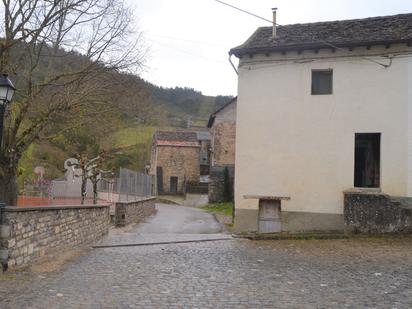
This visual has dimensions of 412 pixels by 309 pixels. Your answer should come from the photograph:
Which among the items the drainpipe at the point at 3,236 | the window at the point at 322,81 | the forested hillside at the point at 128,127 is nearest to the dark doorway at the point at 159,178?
the forested hillside at the point at 128,127

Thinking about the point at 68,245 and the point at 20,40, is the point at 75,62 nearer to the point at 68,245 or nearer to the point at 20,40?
the point at 20,40

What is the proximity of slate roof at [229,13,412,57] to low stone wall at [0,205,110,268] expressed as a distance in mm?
8290

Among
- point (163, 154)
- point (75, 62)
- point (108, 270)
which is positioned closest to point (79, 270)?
point (108, 270)

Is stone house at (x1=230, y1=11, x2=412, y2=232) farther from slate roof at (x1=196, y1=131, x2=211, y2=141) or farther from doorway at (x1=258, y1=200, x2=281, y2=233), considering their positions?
slate roof at (x1=196, y1=131, x2=211, y2=141)

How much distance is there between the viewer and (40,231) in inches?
419

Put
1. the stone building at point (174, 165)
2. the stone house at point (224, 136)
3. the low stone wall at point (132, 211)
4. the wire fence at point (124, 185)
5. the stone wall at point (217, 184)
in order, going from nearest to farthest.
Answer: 1. the low stone wall at point (132, 211)
2. the wire fence at point (124, 185)
3. the stone wall at point (217, 184)
4. the stone house at point (224, 136)
5. the stone building at point (174, 165)

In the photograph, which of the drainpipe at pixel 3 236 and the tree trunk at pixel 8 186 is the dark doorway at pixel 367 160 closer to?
the tree trunk at pixel 8 186

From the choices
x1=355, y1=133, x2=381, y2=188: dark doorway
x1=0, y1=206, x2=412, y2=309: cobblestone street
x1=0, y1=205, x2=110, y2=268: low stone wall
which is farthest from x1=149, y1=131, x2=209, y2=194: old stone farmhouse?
x1=0, y1=206, x2=412, y2=309: cobblestone street

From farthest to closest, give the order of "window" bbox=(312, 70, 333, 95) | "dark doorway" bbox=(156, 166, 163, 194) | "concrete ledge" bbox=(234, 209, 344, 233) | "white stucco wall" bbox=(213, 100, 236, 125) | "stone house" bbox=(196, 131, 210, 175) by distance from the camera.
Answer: "stone house" bbox=(196, 131, 210, 175)
"dark doorway" bbox=(156, 166, 163, 194)
"white stucco wall" bbox=(213, 100, 236, 125)
"window" bbox=(312, 70, 333, 95)
"concrete ledge" bbox=(234, 209, 344, 233)

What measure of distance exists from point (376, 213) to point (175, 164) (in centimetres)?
4091

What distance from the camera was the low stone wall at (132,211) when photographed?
22.1m

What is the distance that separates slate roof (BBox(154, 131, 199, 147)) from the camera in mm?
55534

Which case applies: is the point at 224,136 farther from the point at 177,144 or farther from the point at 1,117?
the point at 1,117

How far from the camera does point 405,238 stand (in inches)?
573
